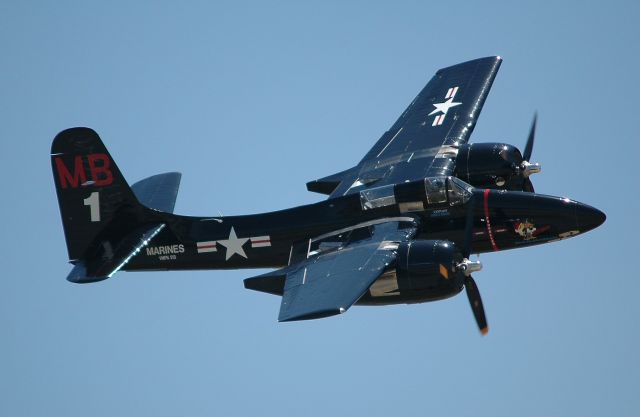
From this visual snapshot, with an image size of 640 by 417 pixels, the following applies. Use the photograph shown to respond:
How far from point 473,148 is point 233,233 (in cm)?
887

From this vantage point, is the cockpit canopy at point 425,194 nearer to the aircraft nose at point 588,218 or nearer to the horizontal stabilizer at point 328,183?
the aircraft nose at point 588,218

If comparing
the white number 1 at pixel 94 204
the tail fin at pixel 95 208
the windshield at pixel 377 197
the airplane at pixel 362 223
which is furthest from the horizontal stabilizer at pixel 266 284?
the white number 1 at pixel 94 204

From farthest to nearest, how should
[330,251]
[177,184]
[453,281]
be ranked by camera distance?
[177,184]
[330,251]
[453,281]

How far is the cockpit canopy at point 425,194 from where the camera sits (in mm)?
44688

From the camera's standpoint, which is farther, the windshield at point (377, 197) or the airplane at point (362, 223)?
the windshield at point (377, 197)

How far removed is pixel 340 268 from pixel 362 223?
3.87 metres

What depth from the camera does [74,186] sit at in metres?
46.7

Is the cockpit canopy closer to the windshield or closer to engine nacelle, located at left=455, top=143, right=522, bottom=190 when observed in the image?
the windshield

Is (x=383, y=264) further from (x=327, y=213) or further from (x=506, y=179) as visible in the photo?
(x=506, y=179)

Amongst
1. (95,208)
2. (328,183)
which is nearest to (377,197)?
(328,183)

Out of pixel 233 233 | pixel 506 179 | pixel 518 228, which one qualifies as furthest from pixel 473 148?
pixel 233 233

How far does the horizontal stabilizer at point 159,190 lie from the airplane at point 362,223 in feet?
0.26

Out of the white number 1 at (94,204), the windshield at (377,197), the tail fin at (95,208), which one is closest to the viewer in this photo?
the windshield at (377,197)

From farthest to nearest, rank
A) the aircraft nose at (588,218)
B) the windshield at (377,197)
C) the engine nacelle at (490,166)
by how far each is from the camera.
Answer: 1. the engine nacelle at (490,166)
2. the windshield at (377,197)
3. the aircraft nose at (588,218)
